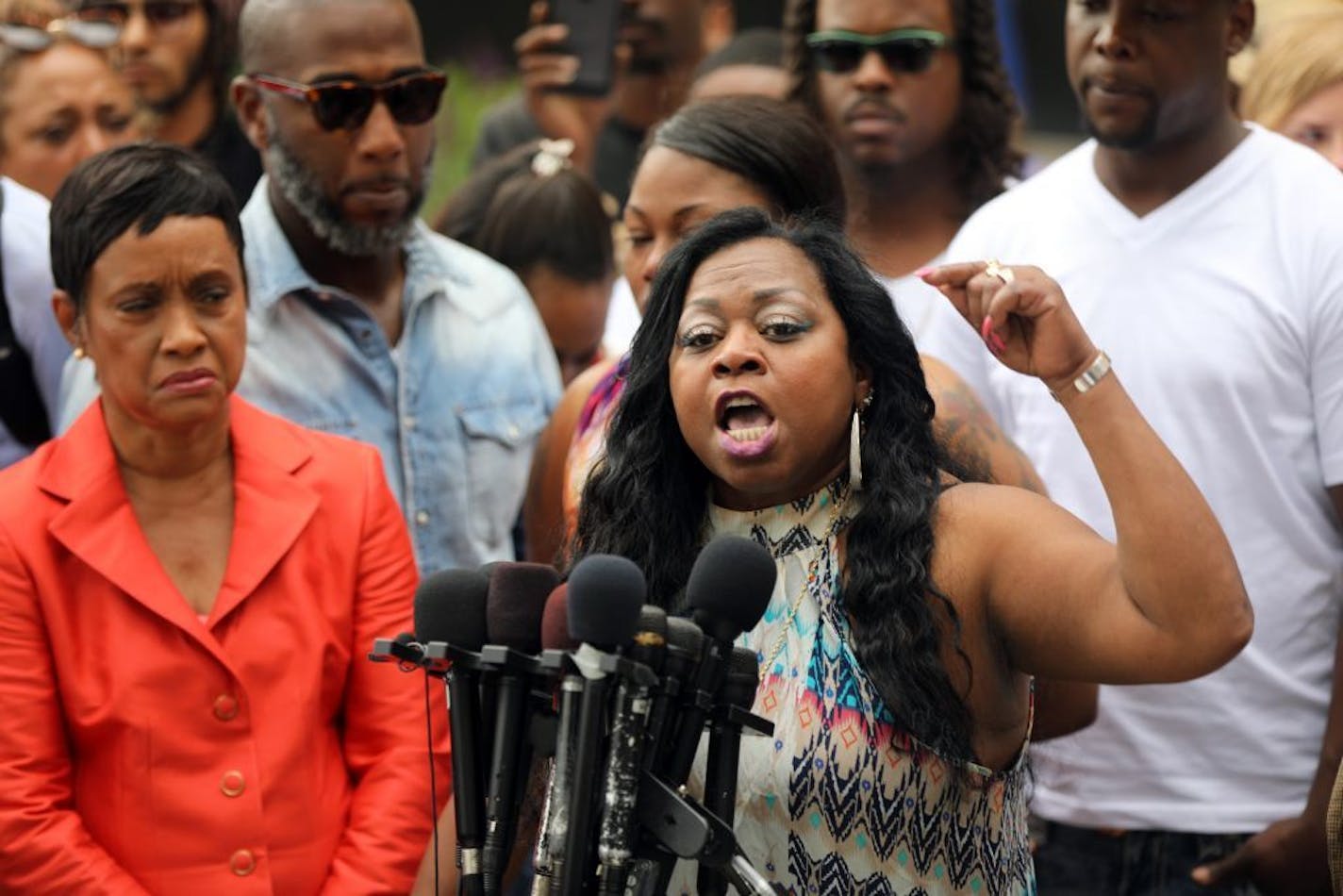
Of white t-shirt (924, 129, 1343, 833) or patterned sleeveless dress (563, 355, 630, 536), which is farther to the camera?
white t-shirt (924, 129, 1343, 833)

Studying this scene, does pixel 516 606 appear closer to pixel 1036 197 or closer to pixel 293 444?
pixel 293 444

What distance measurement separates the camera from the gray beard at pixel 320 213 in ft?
18.1

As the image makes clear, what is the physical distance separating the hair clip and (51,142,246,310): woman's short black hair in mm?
2368

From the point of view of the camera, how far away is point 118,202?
14.6 feet

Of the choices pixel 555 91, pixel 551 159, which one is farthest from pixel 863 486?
pixel 555 91

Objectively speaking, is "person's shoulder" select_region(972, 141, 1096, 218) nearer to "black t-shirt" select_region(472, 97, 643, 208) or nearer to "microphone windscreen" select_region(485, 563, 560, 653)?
"microphone windscreen" select_region(485, 563, 560, 653)

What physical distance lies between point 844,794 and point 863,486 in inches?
22.2

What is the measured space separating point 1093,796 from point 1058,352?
5.87ft

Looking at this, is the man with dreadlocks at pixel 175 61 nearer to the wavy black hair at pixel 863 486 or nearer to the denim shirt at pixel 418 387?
the denim shirt at pixel 418 387

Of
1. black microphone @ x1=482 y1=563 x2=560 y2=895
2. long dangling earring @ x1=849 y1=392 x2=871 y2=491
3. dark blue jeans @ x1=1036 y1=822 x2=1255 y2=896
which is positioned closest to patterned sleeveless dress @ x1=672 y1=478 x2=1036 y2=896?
long dangling earring @ x1=849 y1=392 x2=871 y2=491

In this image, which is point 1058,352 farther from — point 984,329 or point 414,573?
point 414,573

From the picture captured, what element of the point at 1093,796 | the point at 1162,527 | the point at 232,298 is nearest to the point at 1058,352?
the point at 1162,527

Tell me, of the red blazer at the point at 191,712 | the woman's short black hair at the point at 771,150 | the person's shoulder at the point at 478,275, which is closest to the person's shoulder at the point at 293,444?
the red blazer at the point at 191,712

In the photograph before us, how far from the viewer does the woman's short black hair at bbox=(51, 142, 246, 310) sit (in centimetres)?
443
